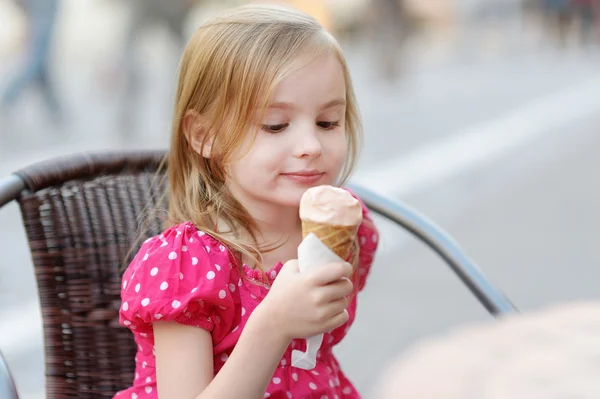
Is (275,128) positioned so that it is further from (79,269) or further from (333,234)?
(79,269)

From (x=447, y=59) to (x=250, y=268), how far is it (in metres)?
13.6

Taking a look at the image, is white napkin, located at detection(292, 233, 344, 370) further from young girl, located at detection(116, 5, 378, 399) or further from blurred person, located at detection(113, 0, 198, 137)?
blurred person, located at detection(113, 0, 198, 137)

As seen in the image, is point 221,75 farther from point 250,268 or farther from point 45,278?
point 45,278

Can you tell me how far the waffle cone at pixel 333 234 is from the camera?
Answer: 3.88 feet

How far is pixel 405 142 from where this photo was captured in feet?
22.6

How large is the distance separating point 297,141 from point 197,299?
26 centimetres

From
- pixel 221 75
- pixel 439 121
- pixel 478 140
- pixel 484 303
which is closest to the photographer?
pixel 221 75

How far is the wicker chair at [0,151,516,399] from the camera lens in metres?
1.59

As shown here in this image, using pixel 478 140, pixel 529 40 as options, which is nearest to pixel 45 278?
pixel 478 140

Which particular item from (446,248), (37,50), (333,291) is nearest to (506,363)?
(333,291)

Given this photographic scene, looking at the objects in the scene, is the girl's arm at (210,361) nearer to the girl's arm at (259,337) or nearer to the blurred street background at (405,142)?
the girl's arm at (259,337)

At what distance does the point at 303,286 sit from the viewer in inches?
47.3

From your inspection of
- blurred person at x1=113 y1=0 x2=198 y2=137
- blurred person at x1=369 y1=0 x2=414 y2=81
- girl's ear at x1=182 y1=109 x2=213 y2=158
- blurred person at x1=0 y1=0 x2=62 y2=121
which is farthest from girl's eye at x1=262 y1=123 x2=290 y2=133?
blurred person at x1=369 y1=0 x2=414 y2=81

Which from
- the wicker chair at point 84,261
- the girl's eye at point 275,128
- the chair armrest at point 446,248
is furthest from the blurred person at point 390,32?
the girl's eye at point 275,128
